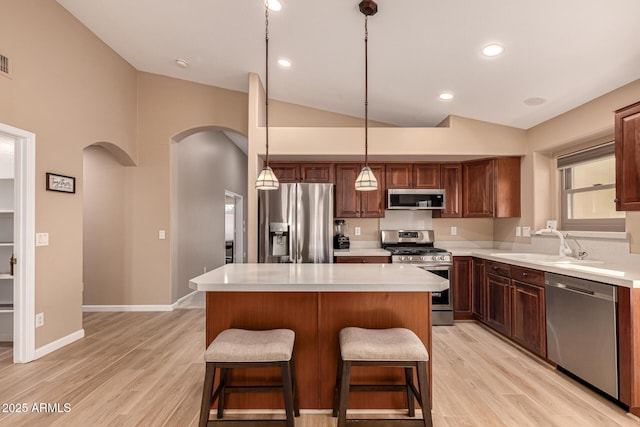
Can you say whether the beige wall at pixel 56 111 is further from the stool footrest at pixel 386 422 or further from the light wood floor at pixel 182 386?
the stool footrest at pixel 386 422

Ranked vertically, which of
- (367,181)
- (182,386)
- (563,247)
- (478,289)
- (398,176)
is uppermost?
(398,176)

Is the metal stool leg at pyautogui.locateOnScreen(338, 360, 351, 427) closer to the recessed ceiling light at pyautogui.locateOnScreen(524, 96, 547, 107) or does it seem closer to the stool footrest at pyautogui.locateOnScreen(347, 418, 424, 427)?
the stool footrest at pyautogui.locateOnScreen(347, 418, 424, 427)

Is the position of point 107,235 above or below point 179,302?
above

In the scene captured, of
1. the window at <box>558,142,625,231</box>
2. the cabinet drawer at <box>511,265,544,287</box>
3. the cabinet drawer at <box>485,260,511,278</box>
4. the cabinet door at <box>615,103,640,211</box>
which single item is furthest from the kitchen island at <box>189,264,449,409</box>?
the window at <box>558,142,625,231</box>

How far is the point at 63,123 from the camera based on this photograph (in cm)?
338

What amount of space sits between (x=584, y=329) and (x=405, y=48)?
2.64m

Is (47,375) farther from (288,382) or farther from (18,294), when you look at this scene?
(288,382)

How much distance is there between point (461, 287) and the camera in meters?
4.18

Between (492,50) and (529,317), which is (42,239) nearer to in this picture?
(492,50)

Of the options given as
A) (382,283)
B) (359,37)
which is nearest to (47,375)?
(382,283)

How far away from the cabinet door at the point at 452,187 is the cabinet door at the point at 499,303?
1061 mm

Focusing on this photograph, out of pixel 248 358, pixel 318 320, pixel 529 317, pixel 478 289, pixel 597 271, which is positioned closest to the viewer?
pixel 248 358

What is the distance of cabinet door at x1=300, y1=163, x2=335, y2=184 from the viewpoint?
179 inches

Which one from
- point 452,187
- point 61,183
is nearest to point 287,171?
point 452,187
